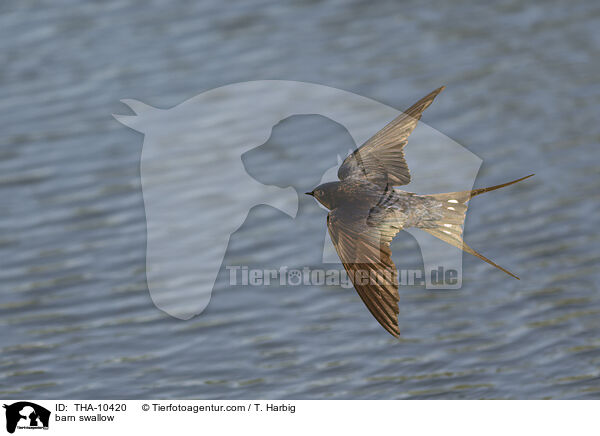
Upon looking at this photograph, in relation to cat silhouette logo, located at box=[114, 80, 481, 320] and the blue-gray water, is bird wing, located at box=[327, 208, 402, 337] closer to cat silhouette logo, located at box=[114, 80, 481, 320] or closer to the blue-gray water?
the blue-gray water

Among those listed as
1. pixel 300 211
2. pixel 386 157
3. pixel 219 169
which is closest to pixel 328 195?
pixel 386 157

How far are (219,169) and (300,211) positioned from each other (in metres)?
0.81

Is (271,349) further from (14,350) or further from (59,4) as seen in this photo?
(59,4)

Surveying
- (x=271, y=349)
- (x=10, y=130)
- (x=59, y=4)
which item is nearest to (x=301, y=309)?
(x=271, y=349)

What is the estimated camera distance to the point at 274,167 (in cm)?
762

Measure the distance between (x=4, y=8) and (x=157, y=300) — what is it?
174 inches

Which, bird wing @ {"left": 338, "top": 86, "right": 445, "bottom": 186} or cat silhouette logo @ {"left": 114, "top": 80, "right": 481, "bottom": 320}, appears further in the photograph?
cat silhouette logo @ {"left": 114, "top": 80, "right": 481, "bottom": 320}

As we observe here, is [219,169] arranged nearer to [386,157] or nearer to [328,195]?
[386,157]
